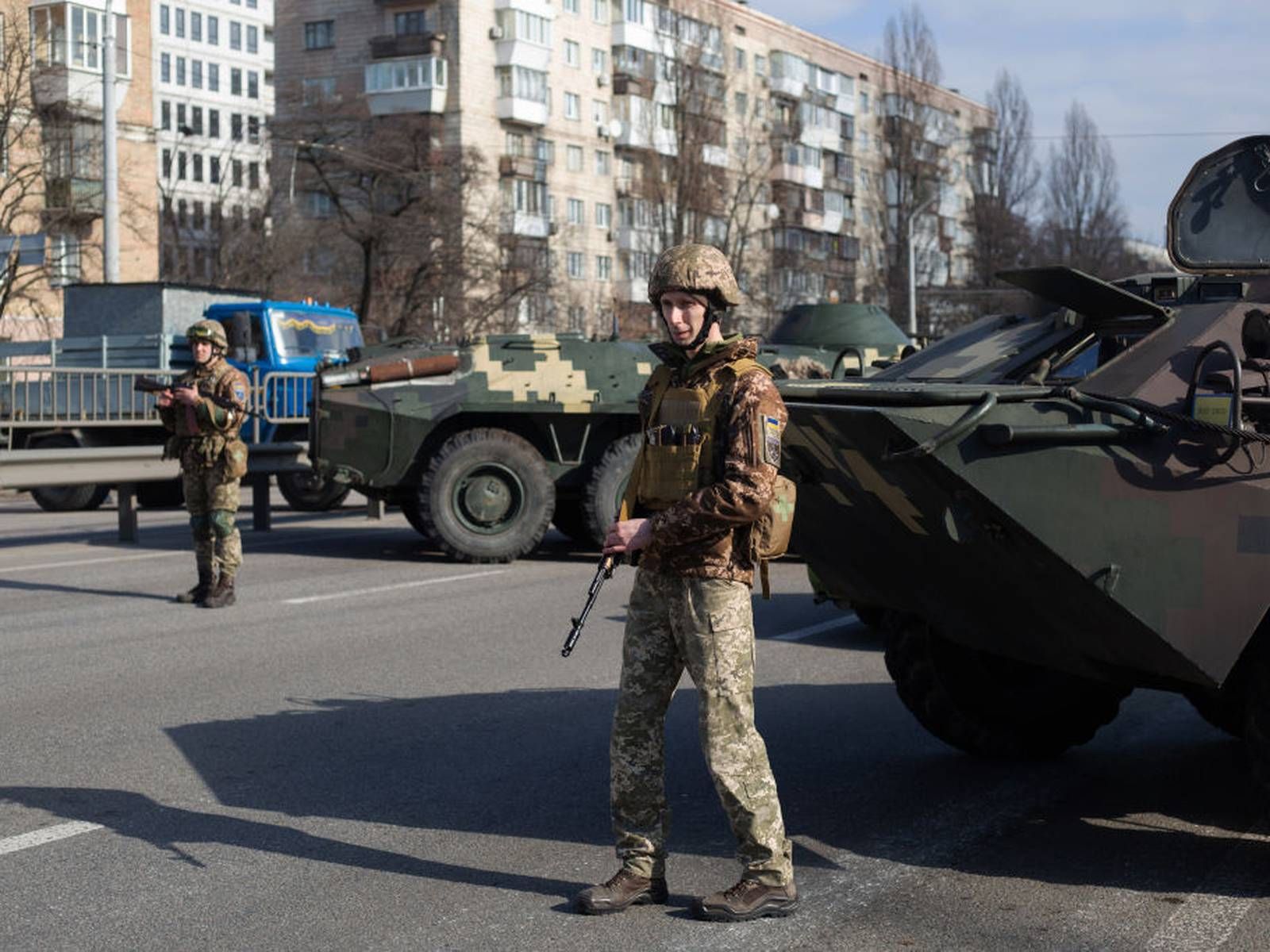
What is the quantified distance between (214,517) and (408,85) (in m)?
48.7

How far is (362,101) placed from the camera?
5209 centimetres

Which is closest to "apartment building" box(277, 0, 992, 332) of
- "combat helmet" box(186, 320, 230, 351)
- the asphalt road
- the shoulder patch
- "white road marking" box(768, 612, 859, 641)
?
"combat helmet" box(186, 320, 230, 351)

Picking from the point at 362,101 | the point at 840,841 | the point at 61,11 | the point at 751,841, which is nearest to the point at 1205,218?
the point at 840,841

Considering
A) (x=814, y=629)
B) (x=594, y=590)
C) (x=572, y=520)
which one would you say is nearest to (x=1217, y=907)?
(x=594, y=590)

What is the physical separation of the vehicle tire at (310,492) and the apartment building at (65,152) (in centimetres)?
905

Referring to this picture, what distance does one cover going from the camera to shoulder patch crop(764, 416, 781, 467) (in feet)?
15.7

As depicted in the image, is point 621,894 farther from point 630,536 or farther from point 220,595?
point 220,595

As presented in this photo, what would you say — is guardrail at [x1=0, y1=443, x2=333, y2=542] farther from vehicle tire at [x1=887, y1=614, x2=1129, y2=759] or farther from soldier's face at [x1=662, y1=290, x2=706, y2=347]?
soldier's face at [x1=662, y1=290, x2=706, y2=347]

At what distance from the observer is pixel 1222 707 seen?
6250mm

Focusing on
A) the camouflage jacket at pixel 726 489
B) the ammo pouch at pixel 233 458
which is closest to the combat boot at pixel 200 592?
the ammo pouch at pixel 233 458

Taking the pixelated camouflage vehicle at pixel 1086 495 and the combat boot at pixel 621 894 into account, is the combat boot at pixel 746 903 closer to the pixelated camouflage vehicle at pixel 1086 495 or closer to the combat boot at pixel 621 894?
the combat boot at pixel 621 894

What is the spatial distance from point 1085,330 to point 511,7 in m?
55.6

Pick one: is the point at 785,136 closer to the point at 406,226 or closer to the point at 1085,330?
the point at 406,226

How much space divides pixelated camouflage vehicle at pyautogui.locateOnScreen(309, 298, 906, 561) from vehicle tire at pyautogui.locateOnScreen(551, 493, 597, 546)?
122mm
